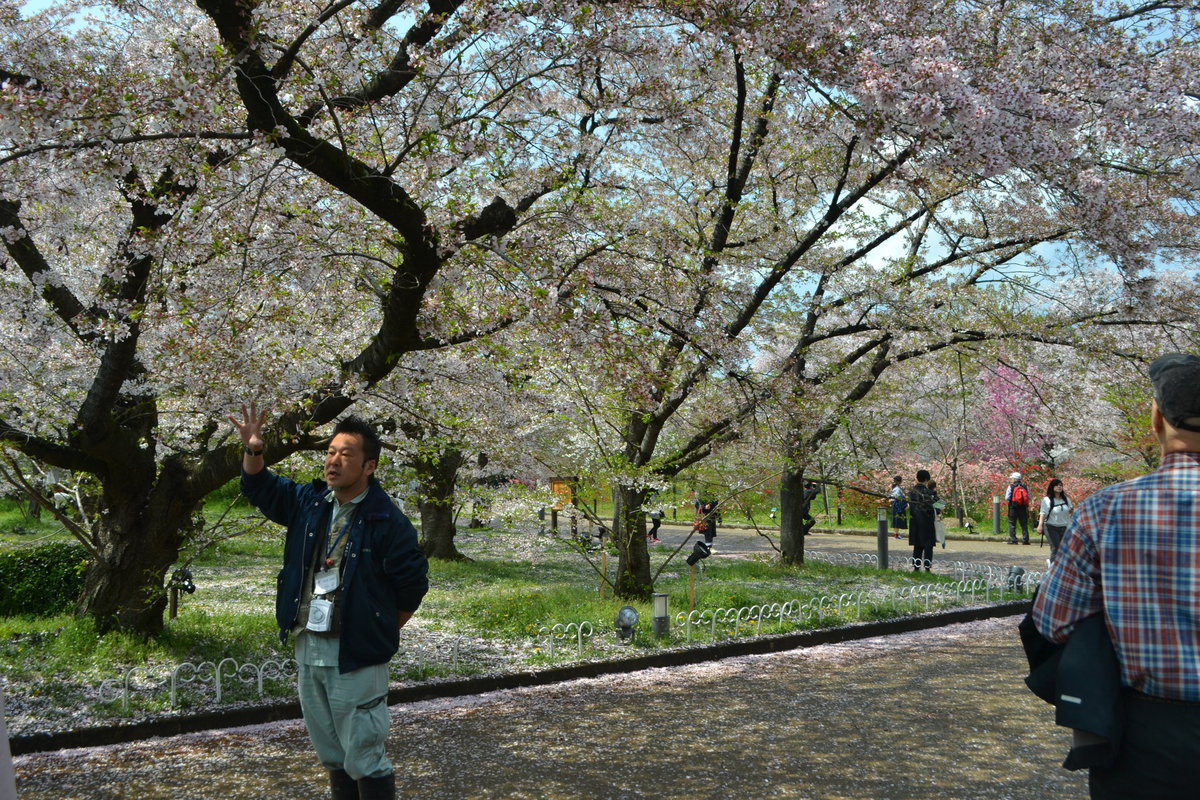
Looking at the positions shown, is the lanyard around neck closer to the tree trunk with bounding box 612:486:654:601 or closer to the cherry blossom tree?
the cherry blossom tree

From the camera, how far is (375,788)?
3.40 meters

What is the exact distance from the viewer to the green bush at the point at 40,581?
9.45 meters

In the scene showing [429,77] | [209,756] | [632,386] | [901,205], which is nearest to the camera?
[209,756]

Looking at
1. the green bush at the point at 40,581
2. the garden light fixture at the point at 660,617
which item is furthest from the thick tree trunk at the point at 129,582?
the garden light fixture at the point at 660,617

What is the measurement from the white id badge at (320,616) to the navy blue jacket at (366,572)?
0.16 ft

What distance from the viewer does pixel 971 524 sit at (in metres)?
27.4

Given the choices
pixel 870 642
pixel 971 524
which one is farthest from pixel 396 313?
pixel 971 524

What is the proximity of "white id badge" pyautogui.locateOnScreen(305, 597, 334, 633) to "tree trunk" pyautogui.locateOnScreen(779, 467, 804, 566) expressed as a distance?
1266 centimetres

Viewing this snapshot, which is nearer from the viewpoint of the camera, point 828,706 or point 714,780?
point 714,780

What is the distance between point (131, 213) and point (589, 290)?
12.6 feet

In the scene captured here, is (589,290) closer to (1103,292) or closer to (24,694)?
(24,694)

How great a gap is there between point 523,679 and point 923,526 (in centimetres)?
1119

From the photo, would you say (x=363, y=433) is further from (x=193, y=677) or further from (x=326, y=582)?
(x=193, y=677)

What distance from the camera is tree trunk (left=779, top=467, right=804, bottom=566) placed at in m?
15.5
